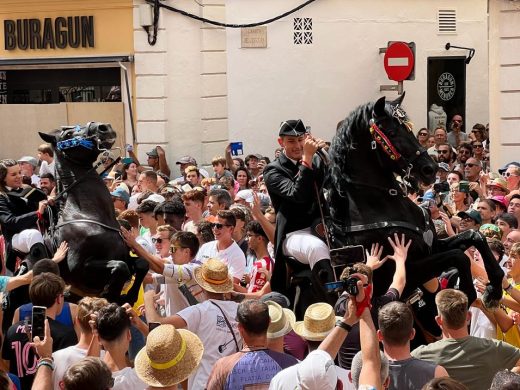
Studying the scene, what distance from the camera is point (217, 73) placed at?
821 inches

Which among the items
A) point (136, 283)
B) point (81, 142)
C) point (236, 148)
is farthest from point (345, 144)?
point (236, 148)

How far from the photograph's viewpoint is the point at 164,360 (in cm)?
617

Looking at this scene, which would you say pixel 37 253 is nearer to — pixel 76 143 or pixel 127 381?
pixel 76 143

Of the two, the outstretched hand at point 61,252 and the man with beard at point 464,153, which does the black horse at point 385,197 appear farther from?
the man with beard at point 464,153

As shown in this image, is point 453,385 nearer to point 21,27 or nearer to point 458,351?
point 458,351

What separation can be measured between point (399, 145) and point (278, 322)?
2.28 meters

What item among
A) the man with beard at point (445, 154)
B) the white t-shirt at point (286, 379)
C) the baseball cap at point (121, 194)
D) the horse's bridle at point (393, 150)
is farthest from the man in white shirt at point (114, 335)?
the man with beard at point (445, 154)

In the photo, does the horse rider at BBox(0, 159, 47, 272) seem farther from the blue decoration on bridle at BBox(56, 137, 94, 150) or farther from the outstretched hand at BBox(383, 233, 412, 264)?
the outstretched hand at BBox(383, 233, 412, 264)

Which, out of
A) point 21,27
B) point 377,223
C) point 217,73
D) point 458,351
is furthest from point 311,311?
point 21,27

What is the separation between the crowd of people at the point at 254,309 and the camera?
6.15 meters

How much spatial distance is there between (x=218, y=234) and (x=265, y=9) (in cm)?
1097

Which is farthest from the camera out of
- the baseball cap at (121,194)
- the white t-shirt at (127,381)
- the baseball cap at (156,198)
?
the baseball cap at (121,194)

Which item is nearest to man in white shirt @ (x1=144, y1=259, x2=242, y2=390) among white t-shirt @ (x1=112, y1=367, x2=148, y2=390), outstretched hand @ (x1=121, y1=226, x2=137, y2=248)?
white t-shirt @ (x1=112, y1=367, x2=148, y2=390)

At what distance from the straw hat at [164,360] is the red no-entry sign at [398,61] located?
1414 centimetres
